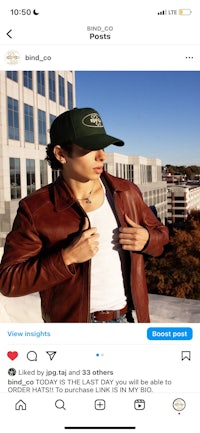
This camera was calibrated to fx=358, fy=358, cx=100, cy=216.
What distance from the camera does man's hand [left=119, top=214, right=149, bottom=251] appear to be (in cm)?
141

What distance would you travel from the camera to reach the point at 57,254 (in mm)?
1314

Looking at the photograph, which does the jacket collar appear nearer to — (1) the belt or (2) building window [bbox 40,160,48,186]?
(1) the belt

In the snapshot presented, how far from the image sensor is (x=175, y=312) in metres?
2.26

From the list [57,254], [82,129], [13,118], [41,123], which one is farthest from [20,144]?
[57,254]

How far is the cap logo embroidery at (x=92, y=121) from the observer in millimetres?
1371

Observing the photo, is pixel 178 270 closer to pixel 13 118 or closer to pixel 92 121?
pixel 13 118
